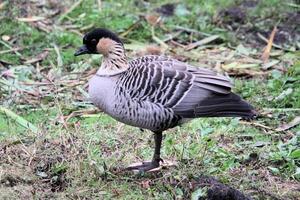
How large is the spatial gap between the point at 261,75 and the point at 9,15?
3.37m

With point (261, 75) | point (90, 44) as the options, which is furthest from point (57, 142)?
point (261, 75)

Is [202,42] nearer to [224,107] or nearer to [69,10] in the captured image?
[69,10]

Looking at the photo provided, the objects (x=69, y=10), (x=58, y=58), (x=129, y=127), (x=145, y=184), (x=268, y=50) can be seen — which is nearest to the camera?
(x=145, y=184)

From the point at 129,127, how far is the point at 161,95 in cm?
142

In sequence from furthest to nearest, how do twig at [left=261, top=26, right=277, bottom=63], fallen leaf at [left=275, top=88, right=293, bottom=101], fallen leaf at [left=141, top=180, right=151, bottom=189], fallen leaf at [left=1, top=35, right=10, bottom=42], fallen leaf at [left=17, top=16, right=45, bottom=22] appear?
fallen leaf at [left=17, top=16, right=45, bottom=22] < fallen leaf at [left=1, top=35, right=10, bottom=42] < twig at [left=261, top=26, right=277, bottom=63] < fallen leaf at [left=275, top=88, right=293, bottom=101] < fallen leaf at [left=141, top=180, right=151, bottom=189]

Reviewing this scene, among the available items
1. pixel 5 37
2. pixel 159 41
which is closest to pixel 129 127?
pixel 159 41

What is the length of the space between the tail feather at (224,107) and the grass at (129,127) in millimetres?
497

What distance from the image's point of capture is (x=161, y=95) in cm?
597

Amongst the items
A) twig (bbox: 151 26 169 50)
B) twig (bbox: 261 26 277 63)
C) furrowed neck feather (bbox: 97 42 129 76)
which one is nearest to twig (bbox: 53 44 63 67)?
twig (bbox: 151 26 169 50)

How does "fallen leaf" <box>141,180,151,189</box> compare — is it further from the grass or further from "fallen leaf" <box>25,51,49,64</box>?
"fallen leaf" <box>25,51,49,64</box>

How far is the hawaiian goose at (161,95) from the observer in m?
5.91

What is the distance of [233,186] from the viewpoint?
602 cm

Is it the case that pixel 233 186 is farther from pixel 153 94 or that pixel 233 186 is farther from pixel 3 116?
pixel 3 116

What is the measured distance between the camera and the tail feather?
5934mm
